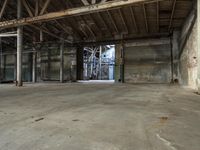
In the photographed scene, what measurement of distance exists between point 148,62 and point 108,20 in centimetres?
386

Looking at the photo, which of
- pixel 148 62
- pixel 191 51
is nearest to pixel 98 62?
pixel 148 62

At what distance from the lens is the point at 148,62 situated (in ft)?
45.3

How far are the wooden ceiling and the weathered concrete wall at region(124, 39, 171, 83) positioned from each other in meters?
0.69

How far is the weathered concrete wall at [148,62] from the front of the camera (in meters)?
13.4

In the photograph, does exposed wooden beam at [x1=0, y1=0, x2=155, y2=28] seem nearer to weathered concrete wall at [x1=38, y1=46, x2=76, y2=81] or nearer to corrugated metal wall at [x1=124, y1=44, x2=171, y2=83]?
weathered concrete wall at [x1=38, y1=46, x2=76, y2=81]

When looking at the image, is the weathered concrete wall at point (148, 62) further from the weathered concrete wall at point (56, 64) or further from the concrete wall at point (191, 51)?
the weathered concrete wall at point (56, 64)

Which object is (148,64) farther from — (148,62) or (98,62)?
(98,62)

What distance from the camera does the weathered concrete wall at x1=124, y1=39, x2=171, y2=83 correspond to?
44.0 feet

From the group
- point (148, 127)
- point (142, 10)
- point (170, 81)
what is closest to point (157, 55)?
point (170, 81)

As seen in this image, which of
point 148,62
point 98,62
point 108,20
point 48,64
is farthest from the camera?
point 98,62

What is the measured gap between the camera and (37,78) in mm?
16609

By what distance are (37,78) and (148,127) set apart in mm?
15361

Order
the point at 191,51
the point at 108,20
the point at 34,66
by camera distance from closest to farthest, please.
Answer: the point at 191,51
the point at 108,20
the point at 34,66

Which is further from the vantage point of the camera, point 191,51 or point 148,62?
point 148,62
